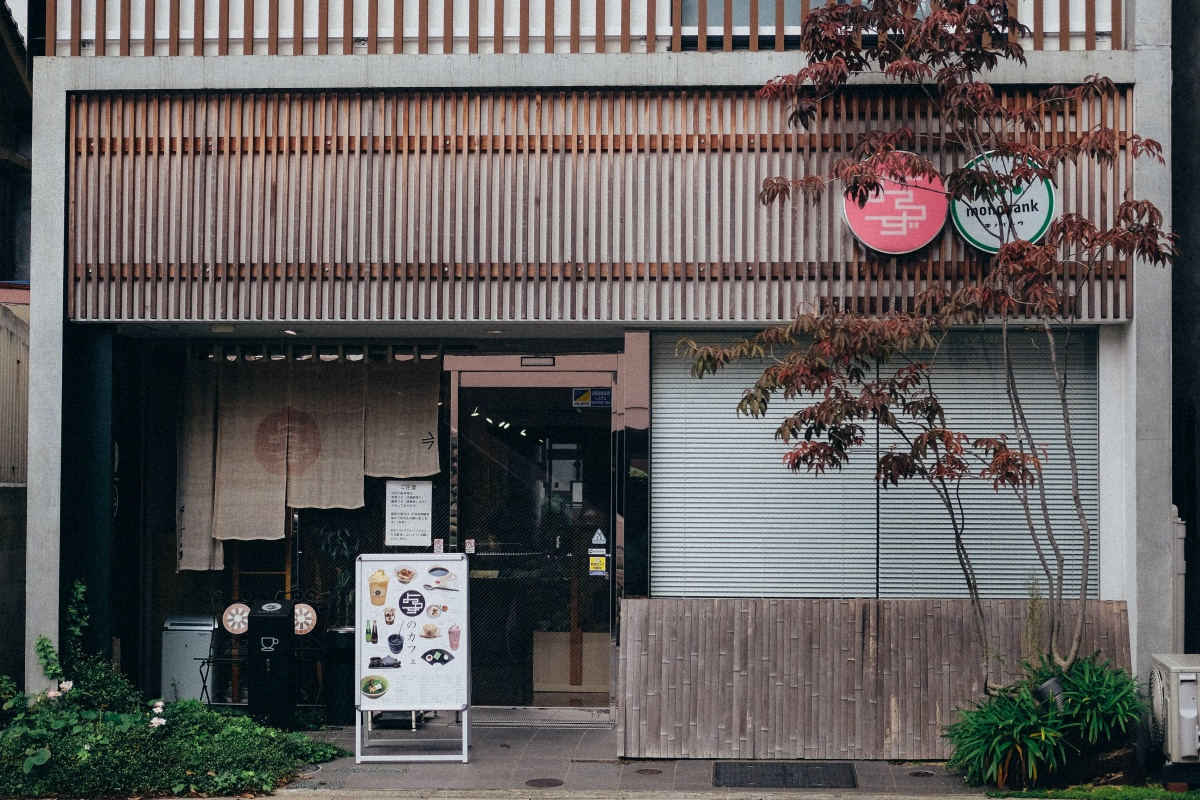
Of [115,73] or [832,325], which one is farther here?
[115,73]

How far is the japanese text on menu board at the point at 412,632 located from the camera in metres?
9.41

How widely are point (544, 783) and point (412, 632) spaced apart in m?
1.59

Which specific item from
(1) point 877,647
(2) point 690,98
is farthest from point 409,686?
(2) point 690,98

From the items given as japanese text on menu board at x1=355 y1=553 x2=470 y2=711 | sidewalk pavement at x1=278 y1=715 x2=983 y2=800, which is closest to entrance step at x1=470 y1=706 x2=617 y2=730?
sidewalk pavement at x1=278 y1=715 x2=983 y2=800

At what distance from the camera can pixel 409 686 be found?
9430 millimetres

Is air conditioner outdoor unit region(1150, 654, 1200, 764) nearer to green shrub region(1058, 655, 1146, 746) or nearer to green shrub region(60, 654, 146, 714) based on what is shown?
green shrub region(1058, 655, 1146, 746)

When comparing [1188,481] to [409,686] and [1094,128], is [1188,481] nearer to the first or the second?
[1094,128]

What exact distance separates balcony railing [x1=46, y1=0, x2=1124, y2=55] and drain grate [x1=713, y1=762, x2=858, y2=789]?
5.73 metres

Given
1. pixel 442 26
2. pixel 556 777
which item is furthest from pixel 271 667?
pixel 442 26

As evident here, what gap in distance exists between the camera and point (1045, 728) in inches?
330

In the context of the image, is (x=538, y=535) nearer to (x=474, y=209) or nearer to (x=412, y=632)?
(x=412, y=632)

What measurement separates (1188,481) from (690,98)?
540 cm

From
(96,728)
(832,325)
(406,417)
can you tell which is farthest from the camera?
(406,417)

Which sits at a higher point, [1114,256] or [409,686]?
[1114,256]
